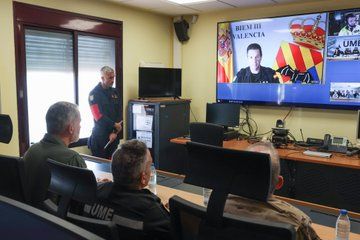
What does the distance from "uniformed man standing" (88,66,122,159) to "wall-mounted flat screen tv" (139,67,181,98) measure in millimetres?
570

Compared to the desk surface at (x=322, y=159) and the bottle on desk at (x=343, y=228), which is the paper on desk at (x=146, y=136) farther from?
the bottle on desk at (x=343, y=228)

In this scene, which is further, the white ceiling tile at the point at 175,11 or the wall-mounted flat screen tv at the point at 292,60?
the white ceiling tile at the point at 175,11

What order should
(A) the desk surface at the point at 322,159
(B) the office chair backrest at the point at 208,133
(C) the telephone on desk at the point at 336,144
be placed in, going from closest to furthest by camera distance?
1. (A) the desk surface at the point at 322,159
2. (B) the office chair backrest at the point at 208,133
3. (C) the telephone on desk at the point at 336,144

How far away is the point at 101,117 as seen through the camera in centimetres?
423

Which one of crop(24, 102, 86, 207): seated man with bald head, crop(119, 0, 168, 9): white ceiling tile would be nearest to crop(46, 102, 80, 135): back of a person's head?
crop(24, 102, 86, 207): seated man with bald head

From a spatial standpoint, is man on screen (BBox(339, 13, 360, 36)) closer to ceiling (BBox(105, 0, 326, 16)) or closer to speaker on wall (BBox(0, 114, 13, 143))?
ceiling (BBox(105, 0, 326, 16))

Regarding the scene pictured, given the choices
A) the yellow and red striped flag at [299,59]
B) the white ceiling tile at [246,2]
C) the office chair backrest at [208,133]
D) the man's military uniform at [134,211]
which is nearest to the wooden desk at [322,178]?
the office chair backrest at [208,133]

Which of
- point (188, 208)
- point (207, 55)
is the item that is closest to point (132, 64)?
point (207, 55)

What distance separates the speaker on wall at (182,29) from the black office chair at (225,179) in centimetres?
466

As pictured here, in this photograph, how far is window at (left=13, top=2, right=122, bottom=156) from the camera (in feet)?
12.2

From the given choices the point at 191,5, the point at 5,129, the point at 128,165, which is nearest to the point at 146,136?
the point at 191,5

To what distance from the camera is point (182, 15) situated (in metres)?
5.49

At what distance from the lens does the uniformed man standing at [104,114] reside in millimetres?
4199

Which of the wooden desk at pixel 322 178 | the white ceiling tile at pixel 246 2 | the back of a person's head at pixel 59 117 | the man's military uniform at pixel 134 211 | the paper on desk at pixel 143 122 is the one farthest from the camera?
the paper on desk at pixel 143 122
